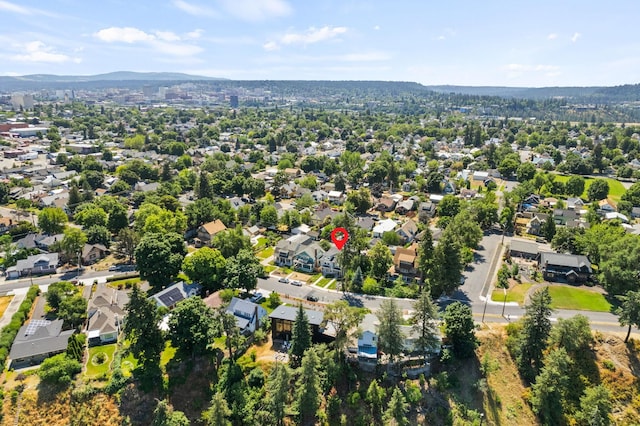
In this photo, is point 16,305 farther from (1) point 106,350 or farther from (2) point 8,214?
(2) point 8,214

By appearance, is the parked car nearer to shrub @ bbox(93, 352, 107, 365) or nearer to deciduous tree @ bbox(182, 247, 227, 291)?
deciduous tree @ bbox(182, 247, 227, 291)

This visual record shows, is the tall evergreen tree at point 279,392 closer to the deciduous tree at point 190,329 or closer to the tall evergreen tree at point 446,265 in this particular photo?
the deciduous tree at point 190,329

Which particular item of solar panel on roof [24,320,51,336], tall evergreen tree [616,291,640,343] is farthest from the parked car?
tall evergreen tree [616,291,640,343]

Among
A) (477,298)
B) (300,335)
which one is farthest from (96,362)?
(477,298)

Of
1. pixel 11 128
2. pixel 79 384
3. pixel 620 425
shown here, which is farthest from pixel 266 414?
pixel 11 128

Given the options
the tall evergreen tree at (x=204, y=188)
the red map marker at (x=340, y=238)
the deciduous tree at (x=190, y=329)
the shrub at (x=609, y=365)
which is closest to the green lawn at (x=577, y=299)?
the shrub at (x=609, y=365)

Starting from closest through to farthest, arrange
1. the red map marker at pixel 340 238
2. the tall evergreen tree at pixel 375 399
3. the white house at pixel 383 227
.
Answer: the tall evergreen tree at pixel 375 399 → the red map marker at pixel 340 238 → the white house at pixel 383 227
